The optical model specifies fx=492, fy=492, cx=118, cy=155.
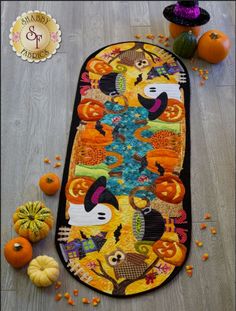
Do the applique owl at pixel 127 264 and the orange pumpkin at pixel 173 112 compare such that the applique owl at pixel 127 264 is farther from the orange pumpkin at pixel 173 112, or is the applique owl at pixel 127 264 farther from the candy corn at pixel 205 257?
the orange pumpkin at pixel 173 112

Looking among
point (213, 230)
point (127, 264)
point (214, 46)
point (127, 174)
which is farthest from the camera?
point (214, 46)

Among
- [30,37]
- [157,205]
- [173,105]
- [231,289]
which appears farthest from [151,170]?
[30,37]

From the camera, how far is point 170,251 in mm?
2139

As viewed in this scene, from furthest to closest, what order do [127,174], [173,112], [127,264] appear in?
[173,112] → [127,174] → [127,264]

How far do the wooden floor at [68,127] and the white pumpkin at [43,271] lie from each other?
0.06 meters

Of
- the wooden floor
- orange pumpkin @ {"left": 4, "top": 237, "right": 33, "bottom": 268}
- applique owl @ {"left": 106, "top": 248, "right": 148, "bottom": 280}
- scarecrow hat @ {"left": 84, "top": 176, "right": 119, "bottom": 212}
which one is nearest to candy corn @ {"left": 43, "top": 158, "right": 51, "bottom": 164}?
the wooden floor

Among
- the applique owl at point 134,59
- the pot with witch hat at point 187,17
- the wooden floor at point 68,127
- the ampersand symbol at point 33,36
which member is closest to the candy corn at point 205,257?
the wooden floor at point 68,127

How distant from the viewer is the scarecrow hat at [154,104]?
2549 mm

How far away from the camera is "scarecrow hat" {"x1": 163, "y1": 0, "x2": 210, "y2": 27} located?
8.81ft

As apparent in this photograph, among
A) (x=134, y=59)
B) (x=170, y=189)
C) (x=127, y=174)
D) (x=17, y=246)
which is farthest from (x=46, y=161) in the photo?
(x=134, y=59)

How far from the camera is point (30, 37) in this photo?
258cm

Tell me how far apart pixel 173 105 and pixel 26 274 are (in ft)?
3.76

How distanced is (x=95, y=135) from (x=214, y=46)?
2.75 feet

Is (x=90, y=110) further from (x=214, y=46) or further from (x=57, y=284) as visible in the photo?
(x=57, y=284)
